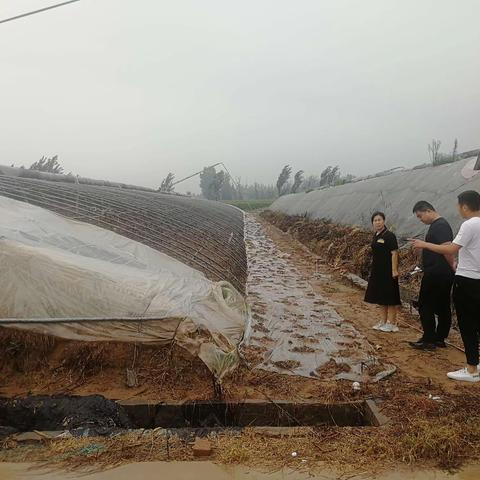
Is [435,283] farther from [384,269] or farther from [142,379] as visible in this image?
[142,379]

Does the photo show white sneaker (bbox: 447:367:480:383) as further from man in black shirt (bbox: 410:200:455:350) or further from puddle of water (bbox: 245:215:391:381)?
man in black shirt (bbox: 410:200:455:350)

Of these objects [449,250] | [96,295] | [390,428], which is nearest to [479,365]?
[449,250]

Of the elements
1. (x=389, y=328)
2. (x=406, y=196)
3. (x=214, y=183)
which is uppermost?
(x=214, y=183)

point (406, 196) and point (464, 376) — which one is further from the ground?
point (406, 196)

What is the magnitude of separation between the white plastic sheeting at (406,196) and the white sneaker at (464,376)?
159 inches

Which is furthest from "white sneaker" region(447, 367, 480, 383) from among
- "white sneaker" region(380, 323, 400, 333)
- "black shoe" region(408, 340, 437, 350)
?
"white sneaker" region(380, 323, 400, 333)

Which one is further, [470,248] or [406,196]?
[406,196]

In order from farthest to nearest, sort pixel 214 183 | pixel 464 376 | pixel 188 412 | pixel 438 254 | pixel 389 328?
pixel 214 183 < pixel 389 328 < pixel 438 254 < pixel 464 376 < pixel 188 412

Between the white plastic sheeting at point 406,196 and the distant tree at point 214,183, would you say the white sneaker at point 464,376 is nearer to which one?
the white plastic sheeting at point 406,196

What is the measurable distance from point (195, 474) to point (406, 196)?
983 centimetres

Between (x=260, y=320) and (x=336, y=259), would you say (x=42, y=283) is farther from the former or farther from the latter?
(x=336, y=259)

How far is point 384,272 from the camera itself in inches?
200

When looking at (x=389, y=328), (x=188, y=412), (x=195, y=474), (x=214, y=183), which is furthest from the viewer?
(x=214, y=183)

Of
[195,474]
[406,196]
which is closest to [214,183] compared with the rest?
[406,196]
